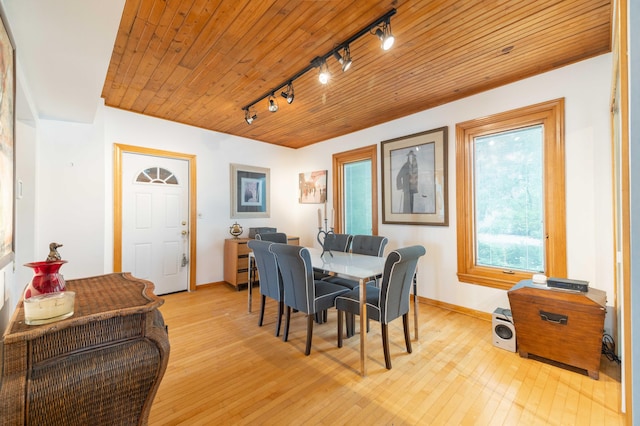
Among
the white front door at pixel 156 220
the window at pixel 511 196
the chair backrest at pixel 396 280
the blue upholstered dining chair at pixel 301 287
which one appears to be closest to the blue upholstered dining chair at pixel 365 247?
the blue upholstered dining chair at pixel 301 287

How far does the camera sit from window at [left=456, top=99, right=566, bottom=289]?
253 centimetres

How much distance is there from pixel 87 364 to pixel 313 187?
4.32m

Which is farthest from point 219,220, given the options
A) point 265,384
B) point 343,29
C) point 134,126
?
point 343,29

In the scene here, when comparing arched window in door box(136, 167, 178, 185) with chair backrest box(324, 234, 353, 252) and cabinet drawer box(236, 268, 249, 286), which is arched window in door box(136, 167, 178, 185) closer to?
cabinet drawer box(236, 268, 249, 286)

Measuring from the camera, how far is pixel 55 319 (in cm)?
94

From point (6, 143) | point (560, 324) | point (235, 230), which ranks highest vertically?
point (6, 143)

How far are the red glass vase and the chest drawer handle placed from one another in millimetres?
2969

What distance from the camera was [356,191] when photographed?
4.48 m

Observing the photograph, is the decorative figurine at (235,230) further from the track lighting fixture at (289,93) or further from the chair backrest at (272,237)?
the track lighting fixture at (289,93)

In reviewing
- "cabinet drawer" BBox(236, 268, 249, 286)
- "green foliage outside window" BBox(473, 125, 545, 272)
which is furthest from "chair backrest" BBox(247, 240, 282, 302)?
"green foliage outside window" BBox(473, 125, 545, 272)

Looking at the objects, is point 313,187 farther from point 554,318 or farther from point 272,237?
point 554,318

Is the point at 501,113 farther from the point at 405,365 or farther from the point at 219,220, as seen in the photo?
the point at 219,220

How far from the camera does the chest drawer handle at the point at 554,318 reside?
203cm

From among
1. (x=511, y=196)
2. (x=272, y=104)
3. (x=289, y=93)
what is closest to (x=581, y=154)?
(x=511, y=196)
